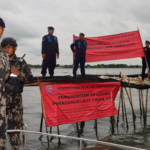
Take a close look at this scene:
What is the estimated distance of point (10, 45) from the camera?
14.8 feet

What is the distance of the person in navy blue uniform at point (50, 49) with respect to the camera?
9.12 meters

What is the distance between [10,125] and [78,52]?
6.65 metres

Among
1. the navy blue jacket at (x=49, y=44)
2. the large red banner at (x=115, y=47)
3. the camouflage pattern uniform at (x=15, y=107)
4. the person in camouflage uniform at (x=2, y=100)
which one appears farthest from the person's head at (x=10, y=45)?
the large red banner at (x=115, y=47)

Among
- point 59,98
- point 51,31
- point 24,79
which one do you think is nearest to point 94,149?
point 59,98

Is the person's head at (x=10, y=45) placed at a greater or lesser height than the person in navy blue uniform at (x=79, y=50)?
lesser

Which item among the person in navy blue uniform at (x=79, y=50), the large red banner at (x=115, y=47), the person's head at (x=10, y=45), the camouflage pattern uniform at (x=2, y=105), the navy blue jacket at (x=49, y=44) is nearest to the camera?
the camouflage pattern uniform at (x=2, y=105)

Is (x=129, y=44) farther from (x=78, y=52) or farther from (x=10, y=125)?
(x=10, y=125)

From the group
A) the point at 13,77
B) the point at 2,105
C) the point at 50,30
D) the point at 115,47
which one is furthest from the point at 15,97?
the point at 115,47

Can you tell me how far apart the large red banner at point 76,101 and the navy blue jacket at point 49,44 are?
9.90 ft

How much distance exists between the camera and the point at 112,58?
12461 mm

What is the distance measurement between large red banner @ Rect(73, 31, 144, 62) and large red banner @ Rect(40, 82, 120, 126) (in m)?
4.87

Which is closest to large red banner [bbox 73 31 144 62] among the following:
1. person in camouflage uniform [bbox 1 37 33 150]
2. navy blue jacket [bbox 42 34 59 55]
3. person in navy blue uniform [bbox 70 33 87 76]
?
person in navy blue uniform [bbox 70 33 87 76]

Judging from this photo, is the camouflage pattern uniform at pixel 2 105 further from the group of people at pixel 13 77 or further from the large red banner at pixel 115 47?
the large red banner at pixel 115 47

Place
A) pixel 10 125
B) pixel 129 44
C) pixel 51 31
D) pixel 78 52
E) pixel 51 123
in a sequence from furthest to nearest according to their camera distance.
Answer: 1. pixel 129 44
2. pixel 78 52
3. pixel 51 31
4. pixel 51 123
5. pixel 10 125
